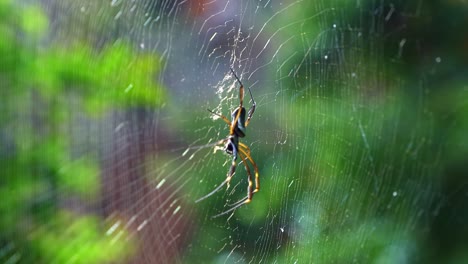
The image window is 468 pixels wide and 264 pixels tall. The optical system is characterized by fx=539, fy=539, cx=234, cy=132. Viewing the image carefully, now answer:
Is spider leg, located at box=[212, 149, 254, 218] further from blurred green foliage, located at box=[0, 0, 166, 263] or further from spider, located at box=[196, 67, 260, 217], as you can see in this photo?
blurred green foliage, located at box=[0, 0, 166, 263]

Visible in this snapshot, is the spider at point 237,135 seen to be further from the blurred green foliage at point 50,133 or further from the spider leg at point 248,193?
the blurred green foliage at point 50,133

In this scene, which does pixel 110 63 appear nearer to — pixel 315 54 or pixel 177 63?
pixel 177 63

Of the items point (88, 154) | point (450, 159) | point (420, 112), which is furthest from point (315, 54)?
point (88, 154)

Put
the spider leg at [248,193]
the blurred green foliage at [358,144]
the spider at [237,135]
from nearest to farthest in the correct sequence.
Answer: the spider at [237,135] < the spider leg at [248,193] < the blurred green foliage at [358,144]

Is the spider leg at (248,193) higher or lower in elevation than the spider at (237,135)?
lower

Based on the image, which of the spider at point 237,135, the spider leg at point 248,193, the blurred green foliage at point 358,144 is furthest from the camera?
the blurred green foliage at point 358,144

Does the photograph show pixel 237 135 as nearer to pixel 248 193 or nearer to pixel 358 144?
pixel 248 193

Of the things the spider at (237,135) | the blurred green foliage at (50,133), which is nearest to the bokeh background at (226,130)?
the blurred green foliage at (50,133)

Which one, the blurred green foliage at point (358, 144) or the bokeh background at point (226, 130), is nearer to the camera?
the bokeh background at point (226, 130)
